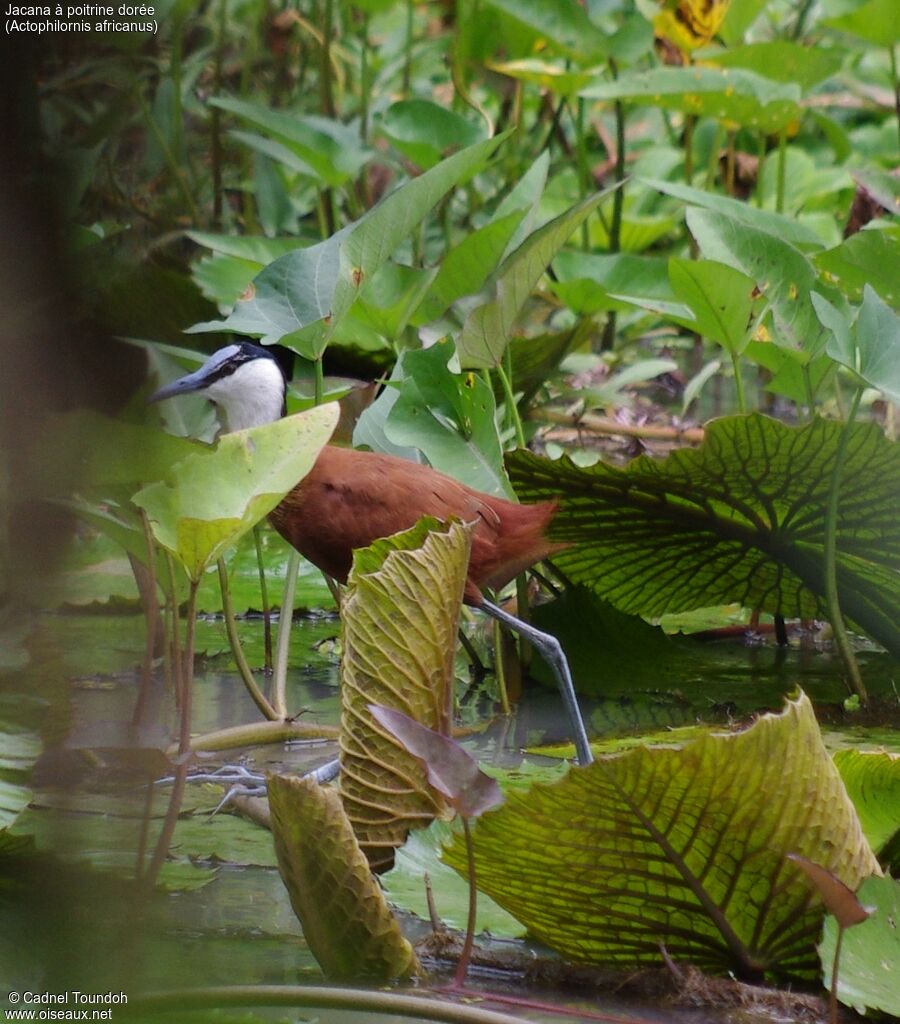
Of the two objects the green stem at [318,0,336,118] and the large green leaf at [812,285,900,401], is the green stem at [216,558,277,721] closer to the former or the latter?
the large green leaf at [812,285,900,401]

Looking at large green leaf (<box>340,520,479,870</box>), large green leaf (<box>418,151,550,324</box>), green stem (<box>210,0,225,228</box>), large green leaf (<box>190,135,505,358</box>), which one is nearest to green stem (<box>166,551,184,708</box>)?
large green leaf (<box>190,135,505,358</box>)

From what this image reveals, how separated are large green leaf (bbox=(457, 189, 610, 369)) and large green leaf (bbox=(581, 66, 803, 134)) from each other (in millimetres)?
1408

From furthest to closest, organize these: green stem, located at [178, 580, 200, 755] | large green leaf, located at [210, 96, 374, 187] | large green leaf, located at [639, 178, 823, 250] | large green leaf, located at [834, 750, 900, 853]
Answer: large green leaf, located at [210, 96, 374, 187] < large green leaf, located at [639, 178, 823, 250] < large green leaf, located at [834, 750, 900, 853] < green stem, located at [178, 580, 200, 755]

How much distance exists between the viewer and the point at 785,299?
2.60 m

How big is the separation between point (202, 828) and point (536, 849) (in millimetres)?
709

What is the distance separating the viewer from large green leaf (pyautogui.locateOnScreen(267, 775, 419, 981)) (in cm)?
143

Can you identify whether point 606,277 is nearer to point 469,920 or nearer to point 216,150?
point 216,150

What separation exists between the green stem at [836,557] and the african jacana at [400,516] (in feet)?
1.68

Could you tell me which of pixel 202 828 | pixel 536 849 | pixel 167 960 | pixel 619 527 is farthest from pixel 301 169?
pixel 167 960

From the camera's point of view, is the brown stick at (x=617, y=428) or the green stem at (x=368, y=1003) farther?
the brown stick at (x=617, y=428)

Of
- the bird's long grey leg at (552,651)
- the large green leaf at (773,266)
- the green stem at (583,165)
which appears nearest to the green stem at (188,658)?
the bird's long grey leg at (552,651)

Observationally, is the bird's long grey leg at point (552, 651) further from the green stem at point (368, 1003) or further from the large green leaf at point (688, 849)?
the green stem at point (368, 1003)

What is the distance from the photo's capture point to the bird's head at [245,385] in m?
3.07

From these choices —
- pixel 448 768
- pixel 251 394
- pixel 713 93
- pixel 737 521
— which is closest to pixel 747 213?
pixel 737 521
